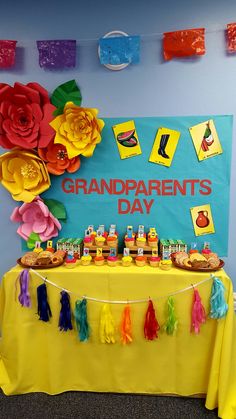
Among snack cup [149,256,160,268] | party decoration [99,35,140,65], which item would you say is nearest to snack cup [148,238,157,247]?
snack cup [149,256,160,268]

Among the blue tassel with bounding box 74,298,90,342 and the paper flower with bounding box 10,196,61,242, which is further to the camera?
the paper flower with bounding box 10,196,61,242

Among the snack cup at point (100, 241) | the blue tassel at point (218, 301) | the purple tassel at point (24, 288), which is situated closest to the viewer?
the blue tassel at point (218, 301)

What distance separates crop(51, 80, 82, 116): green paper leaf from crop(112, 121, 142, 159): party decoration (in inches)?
10.3

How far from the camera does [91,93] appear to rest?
5.48 ft

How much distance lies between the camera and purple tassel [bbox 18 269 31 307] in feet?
4.99

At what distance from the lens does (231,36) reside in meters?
1.54

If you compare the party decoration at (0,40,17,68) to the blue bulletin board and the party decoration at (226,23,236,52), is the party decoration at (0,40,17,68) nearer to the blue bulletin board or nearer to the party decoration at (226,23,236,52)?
the blue bulletin board

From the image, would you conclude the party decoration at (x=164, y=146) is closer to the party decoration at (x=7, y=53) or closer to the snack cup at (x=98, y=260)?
the snack cup at (x=98, y=260)

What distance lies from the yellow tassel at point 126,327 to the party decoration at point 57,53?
1.37m

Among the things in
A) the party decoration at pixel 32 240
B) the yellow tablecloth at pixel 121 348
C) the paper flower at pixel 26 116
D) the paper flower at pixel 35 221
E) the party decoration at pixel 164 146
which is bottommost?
the yellow tablecloth at pixel 121 348

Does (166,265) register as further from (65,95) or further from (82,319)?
(65,95)

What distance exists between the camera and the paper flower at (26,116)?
156 centimetres

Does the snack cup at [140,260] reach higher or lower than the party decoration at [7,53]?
lower

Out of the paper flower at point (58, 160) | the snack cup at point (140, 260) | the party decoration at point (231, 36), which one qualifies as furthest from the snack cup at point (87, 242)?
the party decoration at point (231, 36)
